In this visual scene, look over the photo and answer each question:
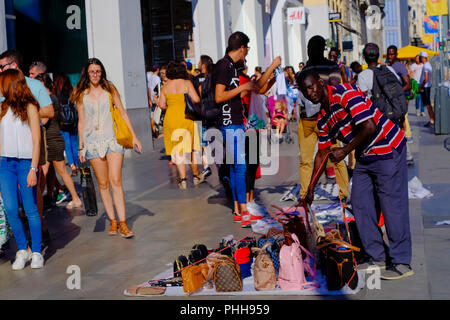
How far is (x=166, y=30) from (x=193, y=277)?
2007cm

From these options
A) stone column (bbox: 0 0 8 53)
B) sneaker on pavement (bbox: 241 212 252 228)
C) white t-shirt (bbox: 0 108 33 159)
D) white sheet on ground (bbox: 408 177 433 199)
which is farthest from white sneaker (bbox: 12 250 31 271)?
stone column (bbox: 0 0 8 53)

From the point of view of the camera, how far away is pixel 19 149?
6.64m

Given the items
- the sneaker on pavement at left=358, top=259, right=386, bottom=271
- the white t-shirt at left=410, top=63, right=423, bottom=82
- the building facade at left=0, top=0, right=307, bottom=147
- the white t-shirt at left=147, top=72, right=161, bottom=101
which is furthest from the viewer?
the white t-shirt at left=410, top=63, right=423, bottom=82

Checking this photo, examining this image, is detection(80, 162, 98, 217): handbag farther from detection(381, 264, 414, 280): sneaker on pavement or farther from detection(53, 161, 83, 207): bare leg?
detection(381, 264, 414, 280): sneaker on pavement

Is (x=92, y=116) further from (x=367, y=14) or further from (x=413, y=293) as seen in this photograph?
(x=367, y=14)

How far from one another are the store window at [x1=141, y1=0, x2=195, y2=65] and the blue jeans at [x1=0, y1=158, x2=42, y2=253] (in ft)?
59.2

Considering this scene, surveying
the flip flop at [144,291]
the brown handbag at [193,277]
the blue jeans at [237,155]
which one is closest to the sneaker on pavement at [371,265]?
the brown handbag at [193,277]

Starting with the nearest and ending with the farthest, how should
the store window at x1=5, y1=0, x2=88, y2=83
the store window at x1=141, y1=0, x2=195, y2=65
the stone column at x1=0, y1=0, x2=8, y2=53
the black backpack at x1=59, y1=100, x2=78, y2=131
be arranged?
the black backpack at x1=59, y1=100, x2=78, y2=131 → the stone column at x1=0, y1=0, x2=8, y2=53 → the store window at x1=5, y1=0, x2=88, y2=83 → the store window at x1=141, y1=0, x2=195, y2=65

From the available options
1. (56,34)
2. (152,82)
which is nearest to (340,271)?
(56,34)

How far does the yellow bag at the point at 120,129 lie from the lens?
7641mm

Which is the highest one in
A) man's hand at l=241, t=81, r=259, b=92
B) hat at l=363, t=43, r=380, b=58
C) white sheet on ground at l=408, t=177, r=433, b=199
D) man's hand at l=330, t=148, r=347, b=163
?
hat at l=363, t=43, r=380, b=58

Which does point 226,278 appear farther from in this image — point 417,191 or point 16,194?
point 417,191

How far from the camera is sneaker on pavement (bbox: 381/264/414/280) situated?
221 inches
